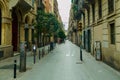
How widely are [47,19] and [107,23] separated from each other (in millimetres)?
14233

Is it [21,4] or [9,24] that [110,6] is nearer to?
[9,24]

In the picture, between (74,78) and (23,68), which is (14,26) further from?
(74,78)

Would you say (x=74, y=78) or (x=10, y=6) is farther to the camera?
(x=10, y=6)

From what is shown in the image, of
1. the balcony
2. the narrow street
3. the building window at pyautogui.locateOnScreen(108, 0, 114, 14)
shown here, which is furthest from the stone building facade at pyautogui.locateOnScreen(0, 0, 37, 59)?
the building window at pyautogui.locateOnScreen(108, 0, 114, 14)

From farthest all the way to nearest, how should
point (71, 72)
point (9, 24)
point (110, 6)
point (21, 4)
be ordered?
point (21, 4), point (9, 24), point (110, 6), point (71, 72)

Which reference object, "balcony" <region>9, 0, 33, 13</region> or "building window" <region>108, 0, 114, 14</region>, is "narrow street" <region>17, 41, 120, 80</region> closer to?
"building window" <region>108, 0, 114, 14</region>

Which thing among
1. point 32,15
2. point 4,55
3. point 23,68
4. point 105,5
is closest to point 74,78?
point 23,68

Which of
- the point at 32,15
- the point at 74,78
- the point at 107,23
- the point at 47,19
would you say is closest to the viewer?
the point at 74,78

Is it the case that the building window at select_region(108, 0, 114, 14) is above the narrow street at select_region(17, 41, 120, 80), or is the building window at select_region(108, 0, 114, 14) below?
above

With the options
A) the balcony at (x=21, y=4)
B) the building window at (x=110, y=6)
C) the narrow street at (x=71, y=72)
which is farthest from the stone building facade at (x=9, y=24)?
the building window at (x=110, y=6)

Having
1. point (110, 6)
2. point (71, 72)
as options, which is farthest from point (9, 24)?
point (71, 72)

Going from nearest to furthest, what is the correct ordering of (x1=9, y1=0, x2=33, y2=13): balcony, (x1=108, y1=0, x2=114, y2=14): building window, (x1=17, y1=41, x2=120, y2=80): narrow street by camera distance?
(x1=17, y1=41, x2=120, y2=80): narrow street, (x1=108, y1=0, x2=114, y2=14): building window, (x1=9, y1=0, x2=33, y2=13): balcony

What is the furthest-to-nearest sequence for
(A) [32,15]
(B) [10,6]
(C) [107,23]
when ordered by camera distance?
(A) [32,15] < (B) [10,6] < (C) [107,23]

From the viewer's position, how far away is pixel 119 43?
45.4ft
